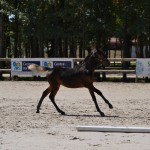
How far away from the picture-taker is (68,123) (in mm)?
10641

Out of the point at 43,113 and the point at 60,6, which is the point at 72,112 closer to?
the point at 43,113

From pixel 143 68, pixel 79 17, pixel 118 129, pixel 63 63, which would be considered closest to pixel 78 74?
pixel 118 129

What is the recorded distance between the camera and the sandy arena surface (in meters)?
7.92

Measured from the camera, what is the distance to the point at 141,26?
94.2ft

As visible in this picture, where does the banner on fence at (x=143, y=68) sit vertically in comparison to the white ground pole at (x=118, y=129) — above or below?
above

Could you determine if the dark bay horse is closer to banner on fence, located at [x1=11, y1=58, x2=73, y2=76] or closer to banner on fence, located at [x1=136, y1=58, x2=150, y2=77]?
banner on fence, located at [x1=136, y1=58, x2=150, y2=77]

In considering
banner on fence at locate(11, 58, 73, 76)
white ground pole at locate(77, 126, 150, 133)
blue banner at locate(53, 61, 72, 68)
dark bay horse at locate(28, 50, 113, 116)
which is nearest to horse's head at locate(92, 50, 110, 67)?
dark bay horse at locate(28, 50, 113, 116)

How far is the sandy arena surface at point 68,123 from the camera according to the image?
7.92 m

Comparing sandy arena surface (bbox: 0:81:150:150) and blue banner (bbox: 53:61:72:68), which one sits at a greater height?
blue banner (bbox: 53:61:72:68)

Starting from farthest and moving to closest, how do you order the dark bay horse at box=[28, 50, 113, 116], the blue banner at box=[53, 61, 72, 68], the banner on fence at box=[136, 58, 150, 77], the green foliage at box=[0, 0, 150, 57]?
the green foliage at box=[0, 0, 150, 57] < the blue banner at box=[53, 61, 72, 68] < the banner on fence at box=[136, 58, 150, 77] < the dark bay horse at box=[28, 50, 113, 116]

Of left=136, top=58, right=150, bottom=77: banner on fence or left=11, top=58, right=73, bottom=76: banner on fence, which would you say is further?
left=11, top=58, right=73, bottom=76: banner on fence

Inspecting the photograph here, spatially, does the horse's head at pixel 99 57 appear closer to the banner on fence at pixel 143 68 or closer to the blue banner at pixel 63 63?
the banner on fence at pixel 143 68

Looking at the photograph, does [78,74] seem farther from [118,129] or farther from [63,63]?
[63,63]

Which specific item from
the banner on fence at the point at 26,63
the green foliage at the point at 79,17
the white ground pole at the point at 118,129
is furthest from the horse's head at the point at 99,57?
the green foliage at the point at 79,17
